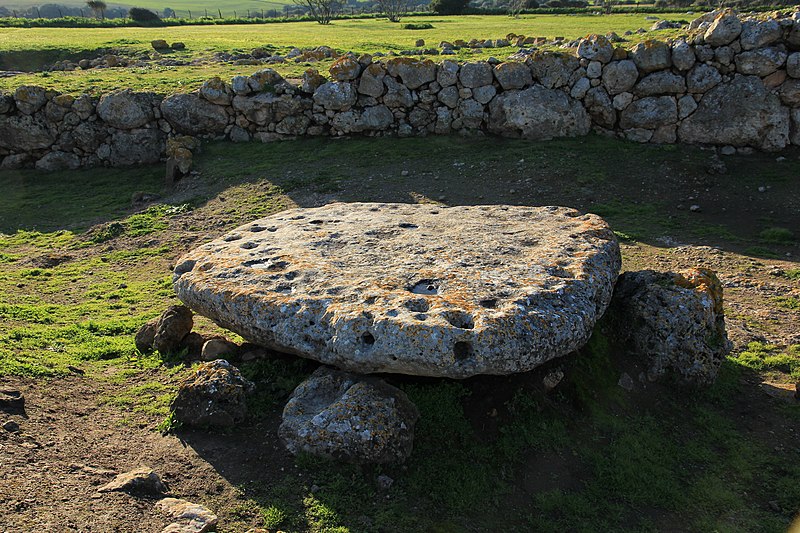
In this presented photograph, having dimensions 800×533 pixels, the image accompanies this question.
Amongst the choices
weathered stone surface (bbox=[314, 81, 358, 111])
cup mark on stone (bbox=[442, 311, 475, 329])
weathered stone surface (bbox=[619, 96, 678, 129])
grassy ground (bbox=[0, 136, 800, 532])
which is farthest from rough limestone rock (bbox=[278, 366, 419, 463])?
weathered stone surface (bbox=[619, 96, 678, 129])

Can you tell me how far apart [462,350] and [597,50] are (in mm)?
15864

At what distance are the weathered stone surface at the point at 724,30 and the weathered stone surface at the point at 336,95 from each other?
434 inches

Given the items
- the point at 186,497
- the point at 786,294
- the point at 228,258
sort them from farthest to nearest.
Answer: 1. the point at 786,294
2. the point at 228,258
3. the point at 186,497

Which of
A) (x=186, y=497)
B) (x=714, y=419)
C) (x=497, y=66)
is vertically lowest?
(x=714, y=419)

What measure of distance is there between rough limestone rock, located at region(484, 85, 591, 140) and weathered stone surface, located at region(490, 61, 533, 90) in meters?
0.25

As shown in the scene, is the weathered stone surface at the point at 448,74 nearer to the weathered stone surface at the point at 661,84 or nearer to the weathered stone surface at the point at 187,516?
the weathered stone surface at the point at 661,84

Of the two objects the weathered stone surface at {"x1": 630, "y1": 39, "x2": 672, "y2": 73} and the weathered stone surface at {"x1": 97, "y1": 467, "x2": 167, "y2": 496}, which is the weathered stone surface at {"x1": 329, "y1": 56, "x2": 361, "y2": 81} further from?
the weathered stone surface at {"x1": 97, "y1": 467, "x2": 167, "y2": 496}

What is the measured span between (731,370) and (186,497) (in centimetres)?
810

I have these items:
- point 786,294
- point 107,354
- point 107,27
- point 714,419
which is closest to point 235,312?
point 107,354

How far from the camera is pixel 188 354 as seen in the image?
9750 millimetres

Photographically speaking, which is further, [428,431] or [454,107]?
[454,107]

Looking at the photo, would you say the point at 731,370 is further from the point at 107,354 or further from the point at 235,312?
the point at 107,354

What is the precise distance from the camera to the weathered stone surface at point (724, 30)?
61.1 feet

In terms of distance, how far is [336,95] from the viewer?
838 inches
